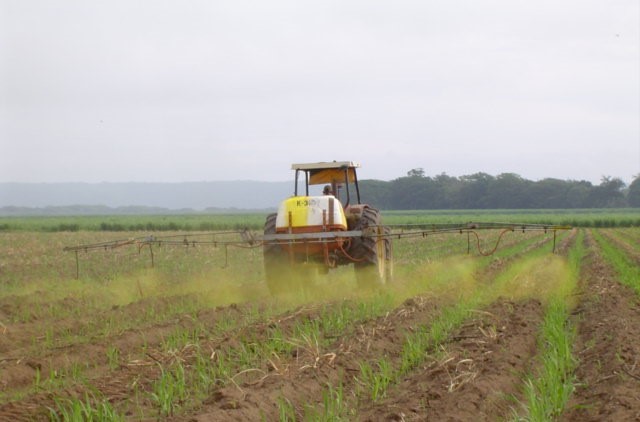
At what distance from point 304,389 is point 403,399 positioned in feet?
2.47

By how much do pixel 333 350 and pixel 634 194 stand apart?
92.5m

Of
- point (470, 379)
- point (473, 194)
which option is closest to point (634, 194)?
point (473, 194)

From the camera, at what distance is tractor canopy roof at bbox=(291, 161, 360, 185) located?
1193 cm

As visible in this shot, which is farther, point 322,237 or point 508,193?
point 508,193

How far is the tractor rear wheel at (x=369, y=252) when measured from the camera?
1138 centimetres

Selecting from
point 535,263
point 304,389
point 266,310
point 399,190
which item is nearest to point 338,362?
point 304,389

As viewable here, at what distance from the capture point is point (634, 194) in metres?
92.4

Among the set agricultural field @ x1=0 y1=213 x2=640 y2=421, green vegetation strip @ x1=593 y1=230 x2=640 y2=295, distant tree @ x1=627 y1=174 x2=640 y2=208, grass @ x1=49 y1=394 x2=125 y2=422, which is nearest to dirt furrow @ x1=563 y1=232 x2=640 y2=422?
agricultural field @ x1=0 y1=213 x2=640 y2=421

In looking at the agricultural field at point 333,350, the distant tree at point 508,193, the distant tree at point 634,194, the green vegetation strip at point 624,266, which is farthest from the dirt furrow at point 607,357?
the distant tree at point 634,194

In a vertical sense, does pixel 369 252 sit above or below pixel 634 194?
below

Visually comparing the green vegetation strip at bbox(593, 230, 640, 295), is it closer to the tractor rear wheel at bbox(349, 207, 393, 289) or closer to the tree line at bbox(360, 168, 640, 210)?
the tractor rear wheel at bbox(349, 207, 393, 289)

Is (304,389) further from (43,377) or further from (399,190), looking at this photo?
(399,190)

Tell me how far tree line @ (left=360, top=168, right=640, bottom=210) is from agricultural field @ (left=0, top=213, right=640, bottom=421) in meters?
73.2

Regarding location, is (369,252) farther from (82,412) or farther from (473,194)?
(473,194)
